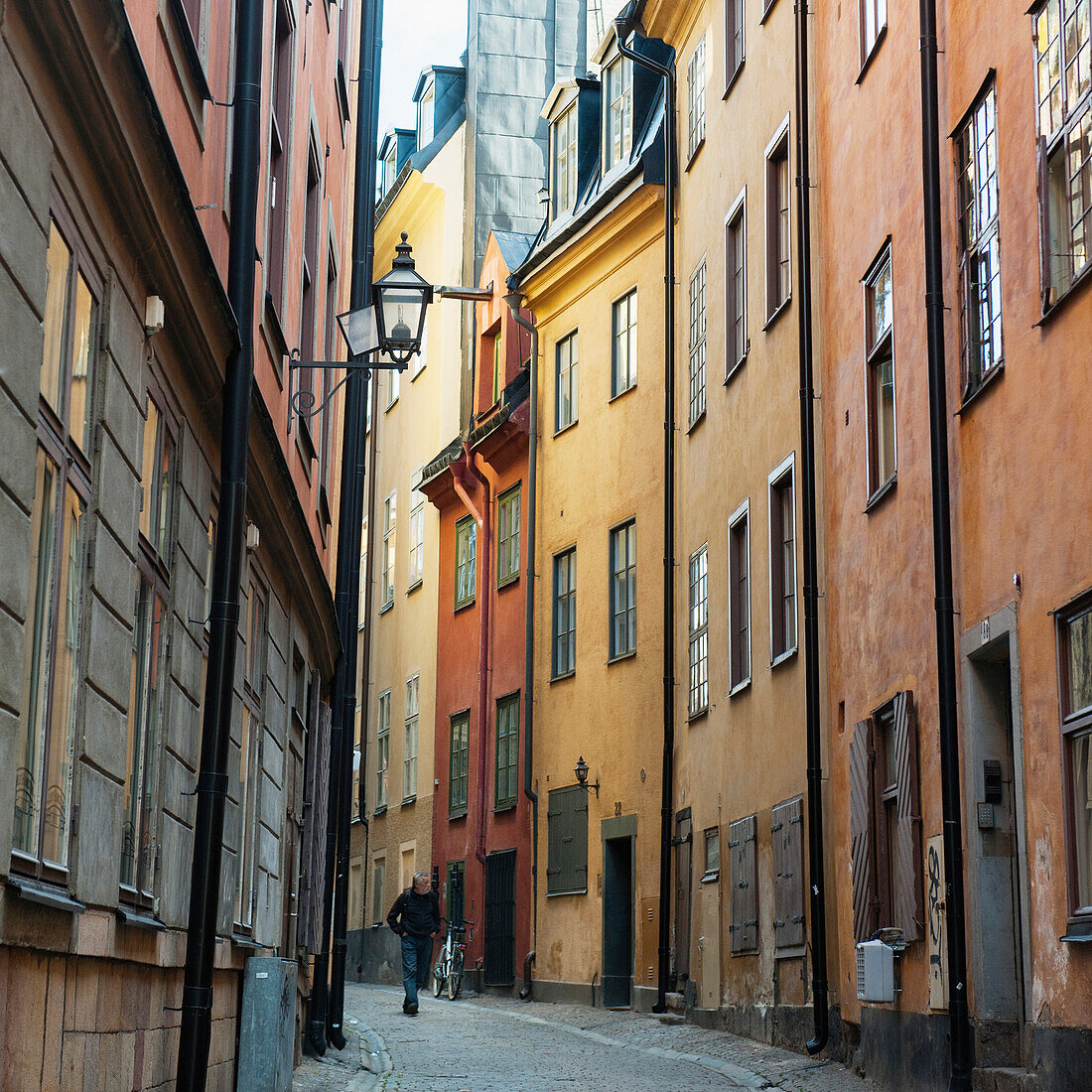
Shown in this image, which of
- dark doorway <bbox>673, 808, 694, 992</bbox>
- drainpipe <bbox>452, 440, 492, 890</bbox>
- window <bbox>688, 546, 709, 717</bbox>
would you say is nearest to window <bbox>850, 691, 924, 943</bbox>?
window <bbox>688, 546, 709, 717</bbox>

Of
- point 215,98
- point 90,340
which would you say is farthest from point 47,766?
point 215,98

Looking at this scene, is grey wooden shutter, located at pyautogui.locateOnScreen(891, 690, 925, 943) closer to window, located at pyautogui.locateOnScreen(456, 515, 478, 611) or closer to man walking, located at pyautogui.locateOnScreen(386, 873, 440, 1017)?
man walking, located at pyautogui.locateOnScreen(386, 873, 440, 1017)

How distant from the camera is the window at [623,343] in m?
22.6

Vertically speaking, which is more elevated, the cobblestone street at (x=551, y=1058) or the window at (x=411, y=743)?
the window at (x=411, y=743)

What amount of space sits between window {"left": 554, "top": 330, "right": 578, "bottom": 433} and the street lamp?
41.5 feet

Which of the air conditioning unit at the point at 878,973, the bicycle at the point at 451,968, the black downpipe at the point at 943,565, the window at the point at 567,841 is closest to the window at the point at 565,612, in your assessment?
the window at the point at 567,841

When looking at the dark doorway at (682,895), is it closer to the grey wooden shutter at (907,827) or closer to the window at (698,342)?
the window at (698,342)

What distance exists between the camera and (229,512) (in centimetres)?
877

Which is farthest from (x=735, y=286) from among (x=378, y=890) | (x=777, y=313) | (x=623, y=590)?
(x=378, y=890)

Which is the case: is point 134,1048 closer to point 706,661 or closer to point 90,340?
point 90,340

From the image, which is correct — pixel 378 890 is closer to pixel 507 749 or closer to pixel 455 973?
pixel 507 749

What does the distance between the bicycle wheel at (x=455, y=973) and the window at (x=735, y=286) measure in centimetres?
979

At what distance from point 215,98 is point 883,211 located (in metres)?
5.67

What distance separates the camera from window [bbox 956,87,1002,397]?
33.7 feet
